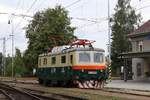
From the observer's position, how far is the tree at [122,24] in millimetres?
90688

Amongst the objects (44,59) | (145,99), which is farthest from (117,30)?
(145,99)

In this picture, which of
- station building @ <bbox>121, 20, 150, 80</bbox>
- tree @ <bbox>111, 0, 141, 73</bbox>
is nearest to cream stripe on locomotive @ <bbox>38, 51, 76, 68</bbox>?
station building @ <bbox>121, 20, 150, 80</bbox>

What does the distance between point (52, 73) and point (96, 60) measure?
5332 mm

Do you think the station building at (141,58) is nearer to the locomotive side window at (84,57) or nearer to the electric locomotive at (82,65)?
the electric locomotive at (82,65)

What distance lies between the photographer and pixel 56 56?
34.8 m

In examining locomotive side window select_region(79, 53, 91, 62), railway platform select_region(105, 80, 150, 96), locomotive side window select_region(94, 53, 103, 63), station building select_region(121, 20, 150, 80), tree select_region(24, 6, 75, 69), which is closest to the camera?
railway platform select_region(105, 80, 150, 96)

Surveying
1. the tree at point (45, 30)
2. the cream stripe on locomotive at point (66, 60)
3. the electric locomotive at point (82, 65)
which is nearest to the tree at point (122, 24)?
the tree at point (45, 30)

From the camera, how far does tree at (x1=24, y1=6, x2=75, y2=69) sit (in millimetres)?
70719

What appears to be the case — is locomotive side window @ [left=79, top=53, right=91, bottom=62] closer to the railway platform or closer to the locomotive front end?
the locomotive front end

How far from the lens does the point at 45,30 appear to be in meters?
71.4

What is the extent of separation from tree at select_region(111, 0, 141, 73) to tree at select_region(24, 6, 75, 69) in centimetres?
1984

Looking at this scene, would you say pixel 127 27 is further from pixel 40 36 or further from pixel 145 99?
pixel 145 99

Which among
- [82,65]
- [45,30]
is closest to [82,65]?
[82,65]

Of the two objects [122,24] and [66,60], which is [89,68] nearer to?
[66,60]
